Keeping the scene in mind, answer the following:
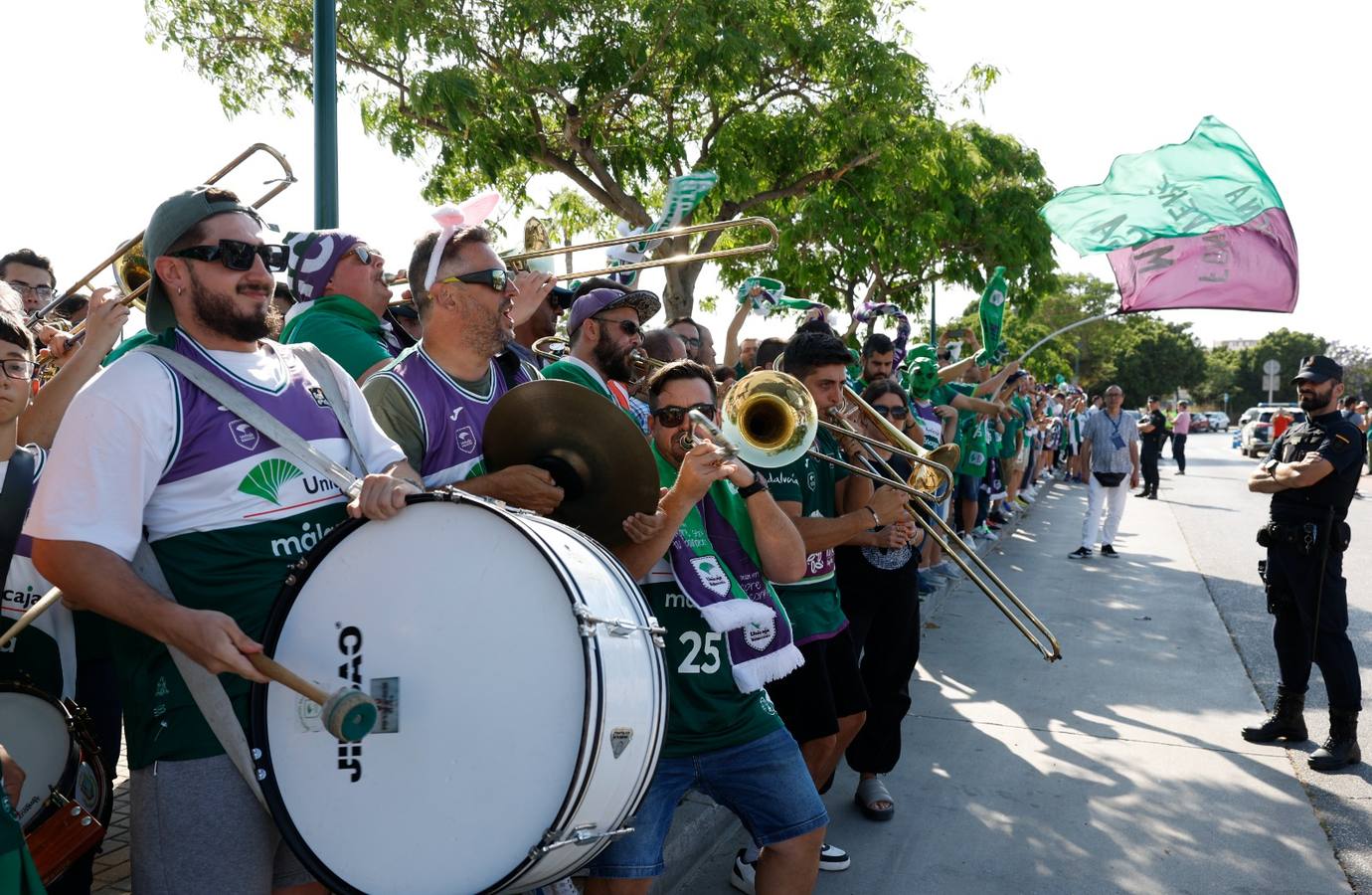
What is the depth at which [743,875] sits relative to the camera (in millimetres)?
4137

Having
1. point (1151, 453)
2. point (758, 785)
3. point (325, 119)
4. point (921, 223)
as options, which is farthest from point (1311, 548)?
point (1151, 453)

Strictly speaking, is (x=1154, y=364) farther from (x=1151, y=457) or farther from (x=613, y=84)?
(x=613, y=84)

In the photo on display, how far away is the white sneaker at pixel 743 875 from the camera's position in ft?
13.5

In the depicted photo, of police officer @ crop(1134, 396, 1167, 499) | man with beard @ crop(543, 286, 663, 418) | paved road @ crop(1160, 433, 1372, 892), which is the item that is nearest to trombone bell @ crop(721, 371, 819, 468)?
man with beard @ crop(543, 286, 663, 418)

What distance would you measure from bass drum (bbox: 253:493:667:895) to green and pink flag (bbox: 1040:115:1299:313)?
884 cm

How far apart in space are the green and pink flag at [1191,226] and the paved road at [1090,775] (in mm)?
2841

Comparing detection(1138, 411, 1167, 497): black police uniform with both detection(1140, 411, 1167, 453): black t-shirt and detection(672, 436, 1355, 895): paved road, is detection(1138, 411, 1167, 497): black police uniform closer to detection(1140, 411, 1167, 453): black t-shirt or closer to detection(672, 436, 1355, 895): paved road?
detection(1140, 411, 1167, 453): black t-shirt

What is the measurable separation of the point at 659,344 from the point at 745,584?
5.27 ft

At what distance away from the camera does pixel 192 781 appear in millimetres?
2197

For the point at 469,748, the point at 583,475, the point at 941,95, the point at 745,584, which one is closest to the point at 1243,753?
the point at 745,584

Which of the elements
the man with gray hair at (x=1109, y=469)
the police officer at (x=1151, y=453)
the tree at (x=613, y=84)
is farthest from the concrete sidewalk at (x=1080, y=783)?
the police officer at (x=1151, y=453)

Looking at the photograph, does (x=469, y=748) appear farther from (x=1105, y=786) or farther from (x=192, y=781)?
(x=1105, y=786)

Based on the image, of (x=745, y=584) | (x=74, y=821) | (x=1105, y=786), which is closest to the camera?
(x=74, y=821)

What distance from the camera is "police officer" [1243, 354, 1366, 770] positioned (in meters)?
5.74
